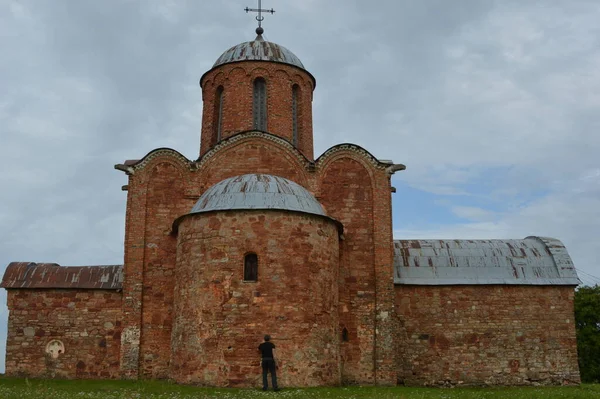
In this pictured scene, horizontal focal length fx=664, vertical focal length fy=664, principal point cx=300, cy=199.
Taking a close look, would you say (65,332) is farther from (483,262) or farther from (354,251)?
(483,262)

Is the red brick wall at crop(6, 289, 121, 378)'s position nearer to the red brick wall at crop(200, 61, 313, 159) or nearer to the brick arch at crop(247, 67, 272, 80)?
the red brick wall at crop(200, 61, 313, 159)

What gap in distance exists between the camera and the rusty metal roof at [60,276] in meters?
17.3

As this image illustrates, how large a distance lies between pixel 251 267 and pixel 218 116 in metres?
7.32

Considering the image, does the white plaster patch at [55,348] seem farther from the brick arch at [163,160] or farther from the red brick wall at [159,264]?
the brick arch at [163,160]

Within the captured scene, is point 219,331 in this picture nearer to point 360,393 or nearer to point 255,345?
point 255,345

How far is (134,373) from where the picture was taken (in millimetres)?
16219

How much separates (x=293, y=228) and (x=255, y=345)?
271 centimetres

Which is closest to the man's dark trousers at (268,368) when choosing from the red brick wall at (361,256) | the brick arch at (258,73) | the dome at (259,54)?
the red brick wall at (361,256)

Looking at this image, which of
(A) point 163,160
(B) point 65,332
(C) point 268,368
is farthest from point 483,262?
(B) point 65,332

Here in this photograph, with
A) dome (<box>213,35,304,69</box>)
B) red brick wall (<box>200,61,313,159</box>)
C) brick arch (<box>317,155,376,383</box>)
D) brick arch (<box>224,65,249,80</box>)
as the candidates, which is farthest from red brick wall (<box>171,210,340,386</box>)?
dome (<box>213,35,304,69</box>)

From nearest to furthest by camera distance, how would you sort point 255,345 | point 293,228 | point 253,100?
point 255,345 → point 293,228 → point 253,100

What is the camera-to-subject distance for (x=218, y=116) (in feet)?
67.6

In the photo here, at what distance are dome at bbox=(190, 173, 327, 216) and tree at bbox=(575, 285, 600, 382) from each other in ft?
52.6

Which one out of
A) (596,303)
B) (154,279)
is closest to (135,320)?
(154,279)
